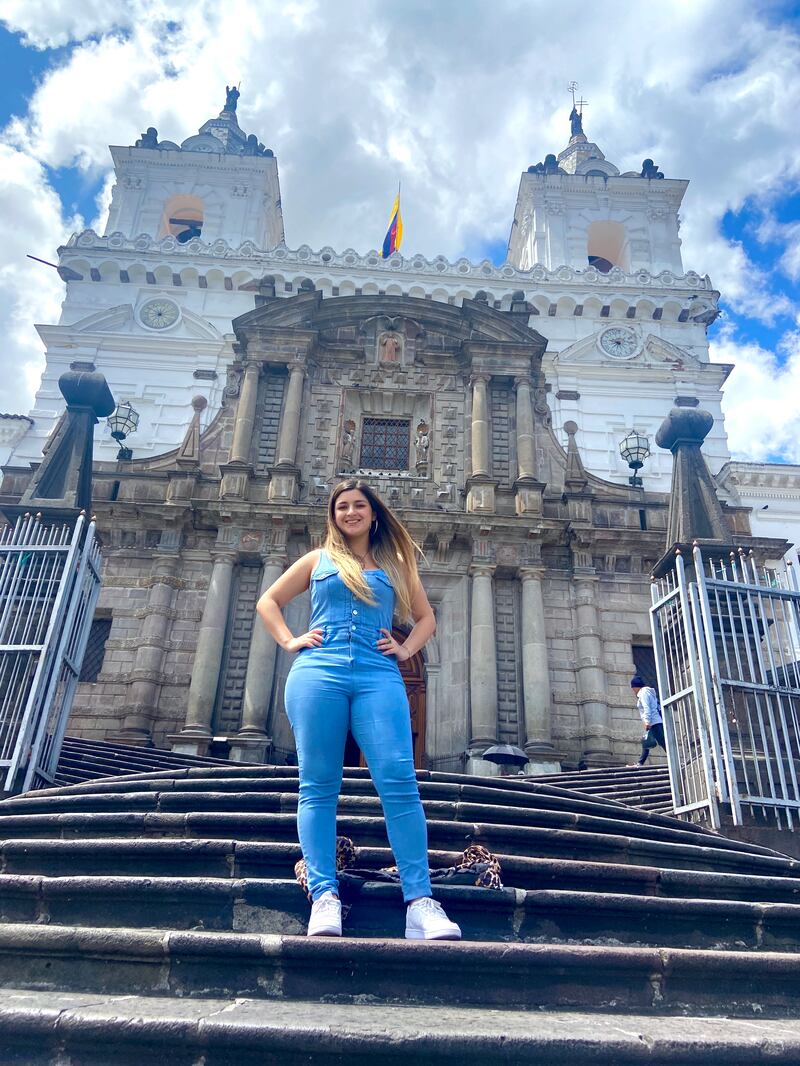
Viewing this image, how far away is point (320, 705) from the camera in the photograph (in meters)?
3.59

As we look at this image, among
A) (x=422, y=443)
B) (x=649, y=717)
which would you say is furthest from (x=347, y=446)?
(x=649, y=717)

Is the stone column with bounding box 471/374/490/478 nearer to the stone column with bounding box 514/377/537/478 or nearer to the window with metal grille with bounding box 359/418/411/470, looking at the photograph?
the stone column with bounding box 514/377/537/478

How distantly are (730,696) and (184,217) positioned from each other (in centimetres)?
2822

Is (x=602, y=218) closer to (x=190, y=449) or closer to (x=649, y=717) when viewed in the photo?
(x=190, y=449)

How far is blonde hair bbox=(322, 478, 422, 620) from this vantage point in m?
4.12

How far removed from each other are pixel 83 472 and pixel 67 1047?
9093 millimetres

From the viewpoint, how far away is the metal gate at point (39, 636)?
845cm

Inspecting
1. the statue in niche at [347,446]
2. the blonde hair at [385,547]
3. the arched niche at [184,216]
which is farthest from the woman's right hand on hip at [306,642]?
the arched niche at [184,216]

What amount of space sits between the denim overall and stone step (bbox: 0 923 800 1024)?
0.95 ft

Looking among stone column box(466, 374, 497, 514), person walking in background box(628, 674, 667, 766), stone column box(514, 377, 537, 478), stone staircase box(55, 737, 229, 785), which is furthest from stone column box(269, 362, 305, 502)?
person walking in background box(628, 674, 667, 766)

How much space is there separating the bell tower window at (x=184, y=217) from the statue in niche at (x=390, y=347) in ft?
48.3

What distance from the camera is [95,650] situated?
1476cm

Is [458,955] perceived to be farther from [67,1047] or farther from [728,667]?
[728,667]

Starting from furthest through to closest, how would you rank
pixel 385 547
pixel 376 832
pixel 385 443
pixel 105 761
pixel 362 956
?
1. pixel 385 443
2. pixel 105 761
3. pixel 376 832
4. pixel 385 547
5. pixel 362 956
